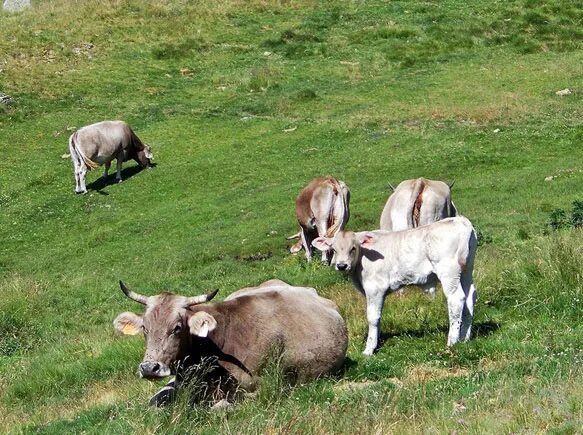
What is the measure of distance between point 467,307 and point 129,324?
4287 mm

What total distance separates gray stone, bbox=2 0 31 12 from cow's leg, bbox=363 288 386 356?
1609 inches

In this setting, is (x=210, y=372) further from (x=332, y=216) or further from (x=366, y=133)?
(x=366, y=133)

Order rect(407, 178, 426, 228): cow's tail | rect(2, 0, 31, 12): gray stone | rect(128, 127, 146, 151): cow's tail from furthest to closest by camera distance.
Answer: rect(2, 0, 31, 12): gray stone
rect(128, 127, 146, 151): cow's tail
rect(407, 178, 426, 228): cow's tail

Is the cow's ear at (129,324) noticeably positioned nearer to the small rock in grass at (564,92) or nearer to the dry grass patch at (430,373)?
the dry grass patch at (430,373)

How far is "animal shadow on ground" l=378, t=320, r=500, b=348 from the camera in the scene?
12.3 metres

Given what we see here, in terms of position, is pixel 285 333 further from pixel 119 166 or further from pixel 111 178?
pixel 111 178

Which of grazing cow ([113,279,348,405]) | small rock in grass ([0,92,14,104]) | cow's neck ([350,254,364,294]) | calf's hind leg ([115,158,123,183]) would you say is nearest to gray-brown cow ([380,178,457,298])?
cow's neck ([350,254,364,294])

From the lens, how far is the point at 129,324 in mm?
10422

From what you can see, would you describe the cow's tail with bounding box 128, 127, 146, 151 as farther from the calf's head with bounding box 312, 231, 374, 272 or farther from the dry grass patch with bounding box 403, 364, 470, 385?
the dry grass patch with bounding box 403, 364, 470, 385

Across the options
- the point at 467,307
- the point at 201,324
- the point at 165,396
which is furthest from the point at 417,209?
the point at 165,396

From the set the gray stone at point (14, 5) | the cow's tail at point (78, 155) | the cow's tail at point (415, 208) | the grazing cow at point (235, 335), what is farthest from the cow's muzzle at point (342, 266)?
the gray stone at point (14, 5)

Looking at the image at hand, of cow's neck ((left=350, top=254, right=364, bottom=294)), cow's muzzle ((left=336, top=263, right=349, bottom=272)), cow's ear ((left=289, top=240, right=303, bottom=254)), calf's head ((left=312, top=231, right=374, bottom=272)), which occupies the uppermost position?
calf's head ((left=312, top=231, right=374, bottom=272))

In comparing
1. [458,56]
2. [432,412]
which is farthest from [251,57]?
[432,412]

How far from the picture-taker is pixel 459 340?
38.9 ft
